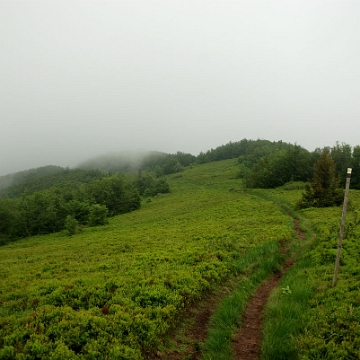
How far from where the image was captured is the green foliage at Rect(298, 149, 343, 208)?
36.1m

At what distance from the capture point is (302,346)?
22.4 ft

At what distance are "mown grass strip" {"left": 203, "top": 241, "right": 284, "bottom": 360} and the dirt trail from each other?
0.20 meters

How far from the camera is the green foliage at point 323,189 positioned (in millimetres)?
36062

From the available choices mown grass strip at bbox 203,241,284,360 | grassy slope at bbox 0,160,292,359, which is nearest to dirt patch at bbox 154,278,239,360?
mown grass strip at bbox 203,241,284,360

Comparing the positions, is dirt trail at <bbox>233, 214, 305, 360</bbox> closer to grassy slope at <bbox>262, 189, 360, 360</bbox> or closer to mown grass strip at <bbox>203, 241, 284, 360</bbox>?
mown grass strip at <bbox>203, 241, 284, 360</bbox>

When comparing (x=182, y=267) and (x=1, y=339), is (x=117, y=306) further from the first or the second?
(x=182, y=267)

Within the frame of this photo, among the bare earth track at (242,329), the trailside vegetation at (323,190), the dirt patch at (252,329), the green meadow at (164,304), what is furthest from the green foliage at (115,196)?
the bare earth track at (242,329)

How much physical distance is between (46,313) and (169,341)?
4.16 metres

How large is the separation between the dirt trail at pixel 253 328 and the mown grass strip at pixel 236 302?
20 centimetres

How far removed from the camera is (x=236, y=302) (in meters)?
9.80

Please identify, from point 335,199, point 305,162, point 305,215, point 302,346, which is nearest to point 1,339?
point 302,346

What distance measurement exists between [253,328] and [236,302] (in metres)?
1.46

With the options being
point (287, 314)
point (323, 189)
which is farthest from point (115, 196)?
point (287, 314)

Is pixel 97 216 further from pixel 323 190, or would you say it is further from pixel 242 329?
pixel 242 329
